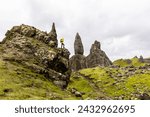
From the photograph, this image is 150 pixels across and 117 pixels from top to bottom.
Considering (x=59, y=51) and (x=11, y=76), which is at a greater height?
(x=59, y=51)

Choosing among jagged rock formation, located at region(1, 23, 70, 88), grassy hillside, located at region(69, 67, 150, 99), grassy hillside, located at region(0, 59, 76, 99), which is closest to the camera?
grassy hillside, located at region(0, 59, 76, 99)

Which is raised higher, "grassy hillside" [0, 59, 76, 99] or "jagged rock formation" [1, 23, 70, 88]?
"jagged rock formation" [1, 23, 70, 88]

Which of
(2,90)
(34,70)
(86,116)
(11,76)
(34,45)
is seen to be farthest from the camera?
(34,45)

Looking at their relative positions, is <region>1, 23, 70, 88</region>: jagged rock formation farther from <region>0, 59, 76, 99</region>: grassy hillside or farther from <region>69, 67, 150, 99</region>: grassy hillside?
<region>69, 67, 150, 99</region>: grassy hillside

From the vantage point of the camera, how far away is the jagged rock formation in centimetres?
6831

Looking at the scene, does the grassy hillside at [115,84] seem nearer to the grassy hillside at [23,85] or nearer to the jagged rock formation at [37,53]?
the jagged rock formation at [37,53]

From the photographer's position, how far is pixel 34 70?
217ft

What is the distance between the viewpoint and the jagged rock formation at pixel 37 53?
6831 cm

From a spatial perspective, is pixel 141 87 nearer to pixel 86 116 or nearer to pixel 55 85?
pixel 55 85

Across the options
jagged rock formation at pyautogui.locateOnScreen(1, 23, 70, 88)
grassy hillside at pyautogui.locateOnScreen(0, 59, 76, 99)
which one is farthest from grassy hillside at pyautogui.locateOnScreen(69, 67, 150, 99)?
grassy hillside at pyautogui.locateOnScreen(0, 59, 76, 99)

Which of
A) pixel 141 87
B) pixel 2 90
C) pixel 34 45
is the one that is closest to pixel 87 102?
pixel 2 90

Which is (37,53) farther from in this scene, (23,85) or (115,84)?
(115,84)

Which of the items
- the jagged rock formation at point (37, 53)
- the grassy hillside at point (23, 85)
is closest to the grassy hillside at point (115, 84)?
the jagged rock formation at point (37, 53)

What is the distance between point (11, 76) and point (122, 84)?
407ft
